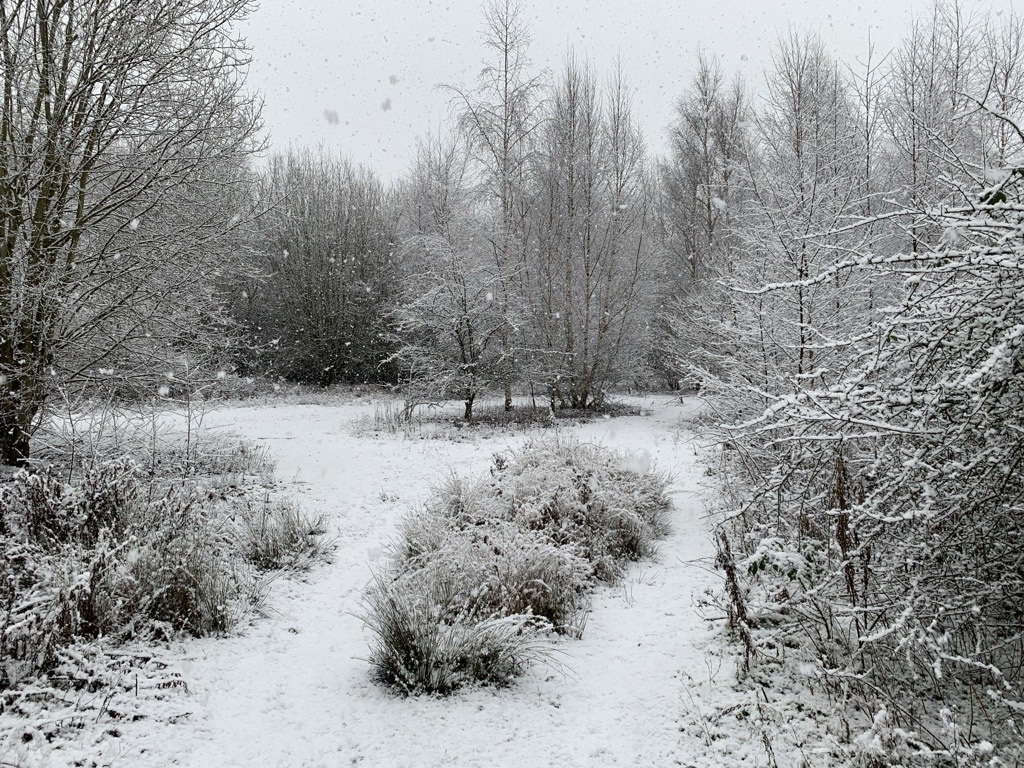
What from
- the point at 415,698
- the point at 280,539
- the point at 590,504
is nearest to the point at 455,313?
the point at 590,504

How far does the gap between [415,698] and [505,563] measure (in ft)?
3.78

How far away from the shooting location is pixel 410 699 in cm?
311

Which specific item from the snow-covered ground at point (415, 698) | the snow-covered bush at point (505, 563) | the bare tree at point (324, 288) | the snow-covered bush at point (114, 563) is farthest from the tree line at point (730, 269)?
the bare tree at point (324, 288)

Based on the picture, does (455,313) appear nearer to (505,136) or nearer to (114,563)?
(505,136)

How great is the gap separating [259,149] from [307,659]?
250 inches

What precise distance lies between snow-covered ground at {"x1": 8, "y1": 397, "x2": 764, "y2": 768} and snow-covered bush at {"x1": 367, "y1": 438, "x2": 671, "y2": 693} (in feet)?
0.52

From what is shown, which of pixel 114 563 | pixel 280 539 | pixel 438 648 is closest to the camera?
pixel 438 648

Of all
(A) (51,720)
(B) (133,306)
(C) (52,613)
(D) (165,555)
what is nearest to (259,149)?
(B) (133,306)

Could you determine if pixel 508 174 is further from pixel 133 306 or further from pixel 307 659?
pixel 307 659

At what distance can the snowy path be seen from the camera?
105 inches

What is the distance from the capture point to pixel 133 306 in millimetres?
6730

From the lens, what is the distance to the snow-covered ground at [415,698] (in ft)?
8.71

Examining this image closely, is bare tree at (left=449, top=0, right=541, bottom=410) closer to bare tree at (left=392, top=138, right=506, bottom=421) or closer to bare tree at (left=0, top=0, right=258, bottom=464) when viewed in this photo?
bare tree at (left=392, top=138, right=506, bottom=421)

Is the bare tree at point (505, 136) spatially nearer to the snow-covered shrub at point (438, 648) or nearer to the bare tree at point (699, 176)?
the bare tree at point (699, 176)
